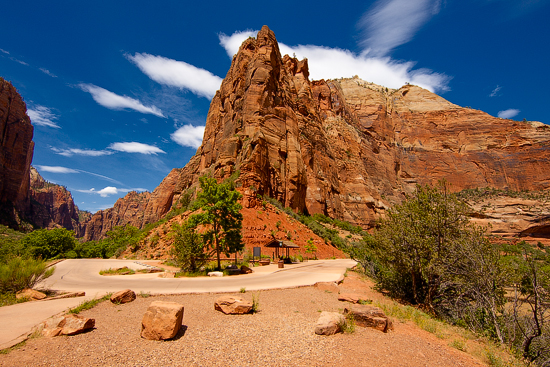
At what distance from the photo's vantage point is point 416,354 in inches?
213

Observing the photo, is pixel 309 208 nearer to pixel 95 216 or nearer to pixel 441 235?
pixel 441 235

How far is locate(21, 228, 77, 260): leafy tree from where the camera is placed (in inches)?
958

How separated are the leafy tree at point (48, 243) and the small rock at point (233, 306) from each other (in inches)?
979

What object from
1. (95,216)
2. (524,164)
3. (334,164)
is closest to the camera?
(334,164)

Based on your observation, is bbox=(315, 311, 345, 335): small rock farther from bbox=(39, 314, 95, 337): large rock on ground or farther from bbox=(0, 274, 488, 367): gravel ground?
bbox=(39, 314, 95, 337): large rock on ground

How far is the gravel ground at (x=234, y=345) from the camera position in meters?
4.45

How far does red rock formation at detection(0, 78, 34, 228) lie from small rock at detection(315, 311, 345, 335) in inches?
3576

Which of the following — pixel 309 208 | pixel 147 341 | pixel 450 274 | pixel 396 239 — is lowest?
pixel 147 341

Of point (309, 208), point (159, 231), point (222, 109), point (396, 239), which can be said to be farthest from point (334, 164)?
point (396, 239)

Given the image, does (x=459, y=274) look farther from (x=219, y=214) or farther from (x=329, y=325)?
(x=219, y=214)

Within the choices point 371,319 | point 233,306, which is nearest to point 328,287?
point 371,319

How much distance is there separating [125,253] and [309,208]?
89.3 feet

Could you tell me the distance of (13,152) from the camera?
73.3 m

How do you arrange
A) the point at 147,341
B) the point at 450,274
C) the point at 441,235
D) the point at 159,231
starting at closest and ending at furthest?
1. the point at 147,341
2. the point at 450,274
3. the point at 441,235
4. the point at 159,231
